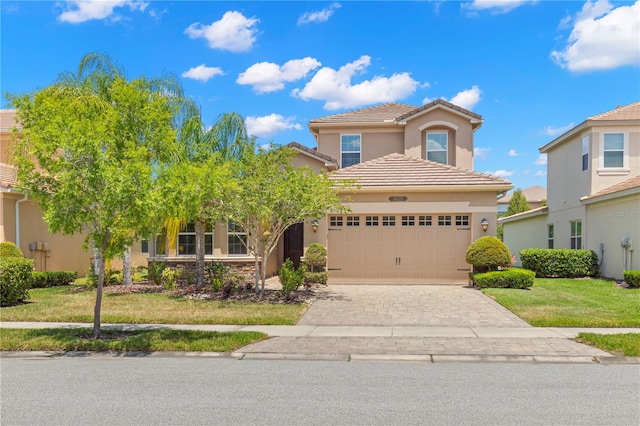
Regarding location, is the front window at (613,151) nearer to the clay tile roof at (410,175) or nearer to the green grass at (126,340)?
the clay tile roof at (410,175)

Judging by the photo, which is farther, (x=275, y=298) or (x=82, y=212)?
(x=275, y=298)

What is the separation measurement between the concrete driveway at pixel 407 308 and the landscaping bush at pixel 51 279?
9.35 meters

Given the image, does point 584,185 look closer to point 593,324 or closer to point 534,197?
point 593,324

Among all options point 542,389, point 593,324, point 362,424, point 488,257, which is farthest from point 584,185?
point 362,424

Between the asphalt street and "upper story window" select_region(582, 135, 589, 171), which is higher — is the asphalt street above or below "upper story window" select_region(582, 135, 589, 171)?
below

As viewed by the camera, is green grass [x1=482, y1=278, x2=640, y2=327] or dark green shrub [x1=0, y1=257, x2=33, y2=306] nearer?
green grass [x1=482, y1=278, x2=640, y2=327]

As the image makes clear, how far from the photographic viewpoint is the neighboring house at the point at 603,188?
56.6ft

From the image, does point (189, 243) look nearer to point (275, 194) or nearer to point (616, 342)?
point (275, 194)

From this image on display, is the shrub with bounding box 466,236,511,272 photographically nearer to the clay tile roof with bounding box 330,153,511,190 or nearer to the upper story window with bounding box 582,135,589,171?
the clay tile roof with bounding box 330,153,511,190

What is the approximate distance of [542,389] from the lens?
6.04 m

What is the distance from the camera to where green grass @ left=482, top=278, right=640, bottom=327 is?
10016 mm

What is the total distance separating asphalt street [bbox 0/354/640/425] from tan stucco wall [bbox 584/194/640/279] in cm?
1160

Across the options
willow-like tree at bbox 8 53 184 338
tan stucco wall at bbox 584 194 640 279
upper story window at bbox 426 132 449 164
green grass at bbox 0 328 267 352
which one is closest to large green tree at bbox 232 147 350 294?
willow-like tree at bbox 8 53 184 338

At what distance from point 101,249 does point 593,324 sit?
9630 mm
